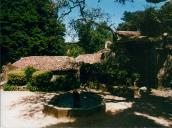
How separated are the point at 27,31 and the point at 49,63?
45.4 ft

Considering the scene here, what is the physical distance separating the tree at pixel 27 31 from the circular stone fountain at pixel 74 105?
1098 inches

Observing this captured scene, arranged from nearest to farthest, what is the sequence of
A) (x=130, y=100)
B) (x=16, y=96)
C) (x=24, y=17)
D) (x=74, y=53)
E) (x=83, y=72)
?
(x=130, y=100) → (x=16, y=96) → (x=83, y=72) → (x=24, y=17) → (x=74, y=53)

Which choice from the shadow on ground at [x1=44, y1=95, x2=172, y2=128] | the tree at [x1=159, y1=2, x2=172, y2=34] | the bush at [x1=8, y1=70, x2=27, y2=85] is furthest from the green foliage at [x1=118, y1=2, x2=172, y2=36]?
the bush at [x1=8, y1=70, x2=27, y2=85]

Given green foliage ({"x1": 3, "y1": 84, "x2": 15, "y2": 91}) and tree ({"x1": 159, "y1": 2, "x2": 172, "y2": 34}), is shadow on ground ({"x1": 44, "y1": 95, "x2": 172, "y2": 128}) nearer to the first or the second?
tree ({"x1": 159, "y1": 2, "x2": 172, "y2": 34})

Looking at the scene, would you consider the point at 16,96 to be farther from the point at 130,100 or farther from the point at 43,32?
the point at 43,32

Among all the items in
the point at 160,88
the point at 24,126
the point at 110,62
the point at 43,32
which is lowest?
the point at 24,126

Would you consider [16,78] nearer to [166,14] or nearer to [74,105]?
[74,105]

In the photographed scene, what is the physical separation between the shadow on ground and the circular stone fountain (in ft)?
1.67

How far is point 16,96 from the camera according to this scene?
1156 inches

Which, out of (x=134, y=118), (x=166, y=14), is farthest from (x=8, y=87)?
(x=166, y=14)

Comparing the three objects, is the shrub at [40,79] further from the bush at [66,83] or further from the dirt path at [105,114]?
the dirt path at [105,114]

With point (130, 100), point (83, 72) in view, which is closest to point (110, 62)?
point (83, 72)

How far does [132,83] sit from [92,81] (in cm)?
488

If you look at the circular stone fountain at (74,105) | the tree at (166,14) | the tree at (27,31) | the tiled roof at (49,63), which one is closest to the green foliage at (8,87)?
the tiled roof at (49,63)
